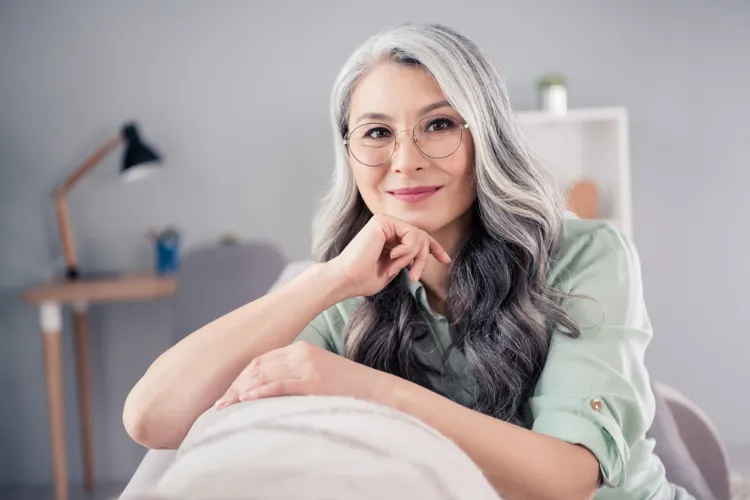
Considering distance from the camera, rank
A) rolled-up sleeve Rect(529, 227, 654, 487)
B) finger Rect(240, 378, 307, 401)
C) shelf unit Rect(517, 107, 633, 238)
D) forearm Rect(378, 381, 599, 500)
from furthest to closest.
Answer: shelf unit Rect(517, 107, 633, 238)
rolled-up sleeve Rect(529, 227, 654, 487)
forearm Rect(378, 381, 599, 500)
finger Rect(240, 378, 307, 401)

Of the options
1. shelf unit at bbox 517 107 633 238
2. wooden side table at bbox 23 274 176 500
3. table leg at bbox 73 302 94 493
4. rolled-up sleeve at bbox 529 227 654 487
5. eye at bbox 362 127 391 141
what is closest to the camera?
rolled-up sleeve at bbox 529 227 654 487

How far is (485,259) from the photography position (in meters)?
1.34

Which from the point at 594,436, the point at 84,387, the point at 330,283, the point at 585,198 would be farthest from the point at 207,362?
the point at 84,387

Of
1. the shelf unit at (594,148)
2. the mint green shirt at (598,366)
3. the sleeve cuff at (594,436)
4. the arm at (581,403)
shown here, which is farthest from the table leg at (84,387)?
the sleeve cuff at (594,436)

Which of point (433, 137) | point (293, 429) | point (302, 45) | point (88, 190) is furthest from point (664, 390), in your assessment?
point (88, 190)

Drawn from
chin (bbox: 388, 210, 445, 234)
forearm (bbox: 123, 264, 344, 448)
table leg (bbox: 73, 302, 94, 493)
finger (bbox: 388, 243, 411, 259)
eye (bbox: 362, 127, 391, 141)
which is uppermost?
eye (bbox: 362, 127, 391, 141)

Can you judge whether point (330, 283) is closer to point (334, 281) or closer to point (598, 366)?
point (334, 281)

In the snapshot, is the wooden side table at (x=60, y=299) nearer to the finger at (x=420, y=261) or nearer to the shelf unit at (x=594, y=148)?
the shelf unit at (x=594, y=148)

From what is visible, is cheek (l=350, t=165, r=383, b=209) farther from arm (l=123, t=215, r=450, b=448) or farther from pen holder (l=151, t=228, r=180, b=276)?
pen holder (l=151, t=228, r=180, b=276)

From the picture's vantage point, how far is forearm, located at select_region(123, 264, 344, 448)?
111 centimetres

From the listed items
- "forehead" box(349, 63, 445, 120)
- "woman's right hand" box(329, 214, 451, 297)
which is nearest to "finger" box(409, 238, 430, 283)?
"woman's right hand" box(329, 214, 451, 297)

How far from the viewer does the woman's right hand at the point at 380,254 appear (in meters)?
1.22

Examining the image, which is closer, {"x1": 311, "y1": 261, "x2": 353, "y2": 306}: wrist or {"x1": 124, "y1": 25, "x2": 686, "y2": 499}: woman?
{"x1": 124, "y1": 25, "x2": 686, "y2": 499}: woman

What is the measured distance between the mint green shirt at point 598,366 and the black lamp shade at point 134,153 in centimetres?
201
